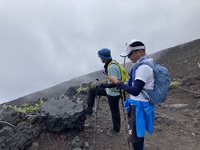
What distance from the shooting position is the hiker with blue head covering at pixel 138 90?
168 inches

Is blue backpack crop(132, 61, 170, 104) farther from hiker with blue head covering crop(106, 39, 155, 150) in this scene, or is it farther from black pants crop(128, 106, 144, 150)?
black pants crop(128, 106, 144, 150)

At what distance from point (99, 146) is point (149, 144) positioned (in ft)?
3.71

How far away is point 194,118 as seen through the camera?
28.9ft

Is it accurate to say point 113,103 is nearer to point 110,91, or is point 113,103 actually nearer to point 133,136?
point 110,91

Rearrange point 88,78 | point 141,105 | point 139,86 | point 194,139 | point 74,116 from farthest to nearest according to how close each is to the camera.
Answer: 1. point 88,78
2. point 194,139
3. point 74,116
4. point 141,105
5. point 139,86

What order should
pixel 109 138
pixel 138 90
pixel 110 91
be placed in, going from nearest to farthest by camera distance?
pixel 138 90 < pixel 110 91 < pixel 109 138

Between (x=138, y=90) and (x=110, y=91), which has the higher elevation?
(x=110, y=91)

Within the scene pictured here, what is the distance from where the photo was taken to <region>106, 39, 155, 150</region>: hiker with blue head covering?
4273 millimetres

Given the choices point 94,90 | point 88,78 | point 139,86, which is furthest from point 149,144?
point 88,78

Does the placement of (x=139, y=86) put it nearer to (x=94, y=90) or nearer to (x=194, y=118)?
(x=94, y=90)

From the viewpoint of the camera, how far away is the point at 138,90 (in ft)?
14.0

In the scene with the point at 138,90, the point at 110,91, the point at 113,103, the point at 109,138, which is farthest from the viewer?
the point at 109,138

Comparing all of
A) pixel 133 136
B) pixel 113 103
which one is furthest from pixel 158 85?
pixel 113 103

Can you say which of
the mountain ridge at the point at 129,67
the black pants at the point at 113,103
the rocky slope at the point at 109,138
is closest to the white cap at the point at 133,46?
the black pants at the point at 113,103
